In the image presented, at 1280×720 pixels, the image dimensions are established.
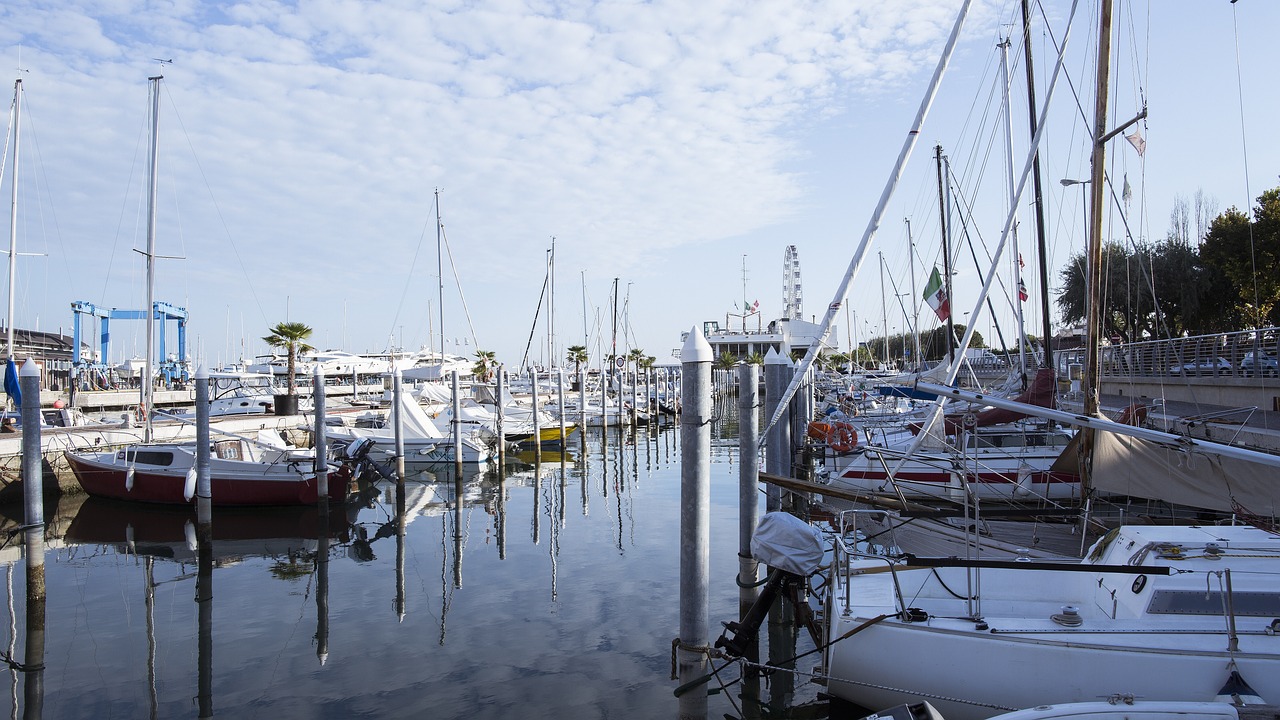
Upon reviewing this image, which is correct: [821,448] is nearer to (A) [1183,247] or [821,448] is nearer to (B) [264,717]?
(B) [264,717]

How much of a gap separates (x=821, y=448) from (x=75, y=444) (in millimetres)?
22897

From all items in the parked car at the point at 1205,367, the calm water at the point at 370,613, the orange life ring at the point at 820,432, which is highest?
the parked car at the point at 1205,367

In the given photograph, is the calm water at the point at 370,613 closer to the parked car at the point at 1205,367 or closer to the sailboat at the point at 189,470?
the sailboat at the point at 189,470

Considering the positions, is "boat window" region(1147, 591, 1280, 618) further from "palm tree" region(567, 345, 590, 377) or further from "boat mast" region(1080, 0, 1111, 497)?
"palm tree" region(567, 345, 590, 377)

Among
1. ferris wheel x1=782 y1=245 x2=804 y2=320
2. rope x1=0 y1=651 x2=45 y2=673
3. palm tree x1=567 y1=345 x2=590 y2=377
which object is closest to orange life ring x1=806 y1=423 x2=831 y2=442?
rope x1=0 y1=651 x2=45 y2=673

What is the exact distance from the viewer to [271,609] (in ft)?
43.0

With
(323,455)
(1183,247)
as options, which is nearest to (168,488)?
(323,455)

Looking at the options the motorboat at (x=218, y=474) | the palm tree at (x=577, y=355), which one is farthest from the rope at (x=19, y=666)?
the palm tree at (x=577, y=355)

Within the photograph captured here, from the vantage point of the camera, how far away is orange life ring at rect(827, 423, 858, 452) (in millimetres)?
20797

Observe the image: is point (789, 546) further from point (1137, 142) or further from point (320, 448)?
point (320, 448)

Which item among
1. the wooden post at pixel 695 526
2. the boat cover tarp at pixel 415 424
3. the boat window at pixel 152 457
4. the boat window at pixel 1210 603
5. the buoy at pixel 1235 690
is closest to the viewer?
the buoy at pixel 1235 690

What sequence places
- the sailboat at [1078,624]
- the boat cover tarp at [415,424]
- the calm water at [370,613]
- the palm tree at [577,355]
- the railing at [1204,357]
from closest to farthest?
the sailboat at [1078,624], the calm water at [370,613], the railing at [1204,357], the boat cover tarp at [415,424], the palm tree at [577,355]

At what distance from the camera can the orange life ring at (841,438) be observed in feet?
68.2

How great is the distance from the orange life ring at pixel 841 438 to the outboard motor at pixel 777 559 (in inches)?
453
